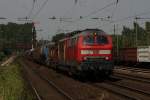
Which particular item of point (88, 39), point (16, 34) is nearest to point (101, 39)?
point (88, 39)

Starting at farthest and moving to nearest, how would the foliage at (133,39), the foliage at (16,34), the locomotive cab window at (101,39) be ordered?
the foliage at (16,34) → the foliage at (133,39) → the locomotive cab window at (101,39)

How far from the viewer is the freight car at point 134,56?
35.5 meters

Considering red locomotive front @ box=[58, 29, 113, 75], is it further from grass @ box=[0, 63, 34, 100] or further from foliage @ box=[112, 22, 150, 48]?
foliage @ box=[112, 22, 150, 48]

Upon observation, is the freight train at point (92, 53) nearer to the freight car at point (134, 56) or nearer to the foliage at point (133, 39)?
the freight car at point (134, 56)

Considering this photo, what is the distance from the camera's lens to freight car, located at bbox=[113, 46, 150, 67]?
35.5 m

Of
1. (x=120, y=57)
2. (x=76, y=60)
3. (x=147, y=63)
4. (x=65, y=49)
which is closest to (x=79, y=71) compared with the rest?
Result: (x=76, y=60)

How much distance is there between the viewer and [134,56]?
38125 mm

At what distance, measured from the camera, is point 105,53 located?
75.0 ft

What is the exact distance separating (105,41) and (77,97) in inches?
293

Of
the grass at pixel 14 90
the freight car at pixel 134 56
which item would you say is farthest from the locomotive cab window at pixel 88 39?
the freight car at pixel 134 56

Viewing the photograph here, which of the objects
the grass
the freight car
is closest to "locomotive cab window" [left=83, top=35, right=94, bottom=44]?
the grass

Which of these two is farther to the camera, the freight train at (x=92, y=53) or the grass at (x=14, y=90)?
the freight train at (x=92, y=53)

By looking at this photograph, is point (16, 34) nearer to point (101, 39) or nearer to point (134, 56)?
point (134, 56)

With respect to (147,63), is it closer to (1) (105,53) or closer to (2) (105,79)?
(2) (105,79)
